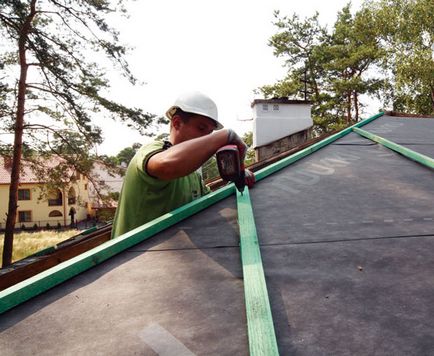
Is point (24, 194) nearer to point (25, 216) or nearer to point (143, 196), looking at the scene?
point (25, 216)

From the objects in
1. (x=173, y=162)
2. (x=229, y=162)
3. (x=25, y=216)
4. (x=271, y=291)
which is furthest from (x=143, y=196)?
(x=25, y=216)

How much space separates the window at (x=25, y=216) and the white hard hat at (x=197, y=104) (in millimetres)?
38857

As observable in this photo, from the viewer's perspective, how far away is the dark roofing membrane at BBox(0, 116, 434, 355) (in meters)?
1.06

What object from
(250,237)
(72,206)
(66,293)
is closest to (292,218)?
(250,237)

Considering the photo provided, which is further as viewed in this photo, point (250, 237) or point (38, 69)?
point (38, 69)

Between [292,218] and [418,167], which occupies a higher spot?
[418,167]

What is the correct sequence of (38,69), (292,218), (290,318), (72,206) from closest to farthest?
1. (290,318)
2. (292,218)
3. (38,69)
4. (72,206)

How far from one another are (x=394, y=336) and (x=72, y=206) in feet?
130

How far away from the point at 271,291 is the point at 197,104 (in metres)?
1.51

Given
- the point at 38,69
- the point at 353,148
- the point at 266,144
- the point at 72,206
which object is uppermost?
the point at 38,69

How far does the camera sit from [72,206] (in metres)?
36.8

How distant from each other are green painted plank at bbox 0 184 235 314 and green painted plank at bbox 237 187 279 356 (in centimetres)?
49

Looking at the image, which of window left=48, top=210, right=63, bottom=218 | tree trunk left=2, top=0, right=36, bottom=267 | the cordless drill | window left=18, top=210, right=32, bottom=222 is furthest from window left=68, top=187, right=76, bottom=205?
the cordless drill

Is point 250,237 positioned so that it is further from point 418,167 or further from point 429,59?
point 429,59
